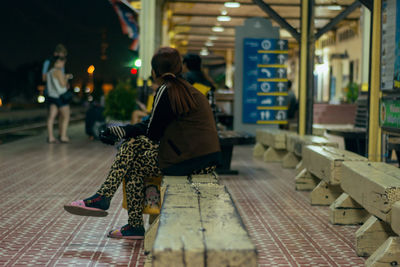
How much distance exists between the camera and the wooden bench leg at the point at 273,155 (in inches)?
412

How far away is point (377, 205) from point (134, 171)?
5.79 feet

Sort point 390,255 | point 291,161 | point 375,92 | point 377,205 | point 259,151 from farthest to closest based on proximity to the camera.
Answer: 1. point 259,151
2. point 291,161
3. point 375,92
4. point 377,205
5. point 390,255

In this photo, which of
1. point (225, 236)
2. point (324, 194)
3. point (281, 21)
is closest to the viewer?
point (225, 236)

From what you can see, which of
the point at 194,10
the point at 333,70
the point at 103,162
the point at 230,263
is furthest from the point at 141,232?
the point at 333,70

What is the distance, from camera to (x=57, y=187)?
285 inches

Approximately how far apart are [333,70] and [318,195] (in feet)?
89.8

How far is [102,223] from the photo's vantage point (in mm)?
5301

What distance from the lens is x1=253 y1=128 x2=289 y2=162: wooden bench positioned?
1002 centimetres

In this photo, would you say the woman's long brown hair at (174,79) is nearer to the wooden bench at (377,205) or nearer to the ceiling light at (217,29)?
the wooden bench at (377,205)

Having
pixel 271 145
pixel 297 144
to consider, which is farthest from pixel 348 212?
pixel 271 145

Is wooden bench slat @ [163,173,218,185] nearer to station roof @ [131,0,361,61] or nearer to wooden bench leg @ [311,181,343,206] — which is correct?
wooden bench leg @ [311,181,343,206]

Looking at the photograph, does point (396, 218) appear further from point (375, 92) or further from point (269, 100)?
point (269, 100)

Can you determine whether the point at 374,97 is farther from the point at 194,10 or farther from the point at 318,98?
the point at 318,98

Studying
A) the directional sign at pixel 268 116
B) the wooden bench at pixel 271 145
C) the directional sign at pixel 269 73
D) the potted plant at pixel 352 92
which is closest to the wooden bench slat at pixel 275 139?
the wooden bench at pixel 271 145
